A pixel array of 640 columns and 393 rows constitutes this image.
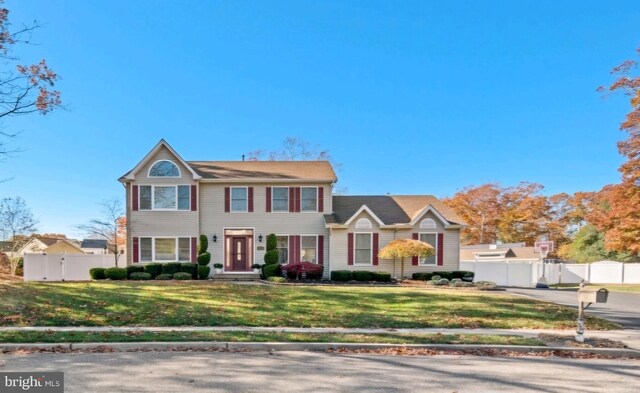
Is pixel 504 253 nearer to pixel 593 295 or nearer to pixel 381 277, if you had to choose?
pixel 381 277

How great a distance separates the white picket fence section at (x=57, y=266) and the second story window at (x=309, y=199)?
13.9 metres

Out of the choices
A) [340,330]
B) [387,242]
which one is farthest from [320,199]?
[340,330]

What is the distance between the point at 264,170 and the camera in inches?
880

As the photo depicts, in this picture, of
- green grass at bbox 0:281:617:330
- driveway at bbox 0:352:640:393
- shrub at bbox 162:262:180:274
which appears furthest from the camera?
shrub at bbox 162:262:180:274

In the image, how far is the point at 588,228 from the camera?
118ft

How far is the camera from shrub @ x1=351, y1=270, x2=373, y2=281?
19.4 metres

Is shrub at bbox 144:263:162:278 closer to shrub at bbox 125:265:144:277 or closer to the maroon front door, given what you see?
shrub at bbox 125:265:144:277

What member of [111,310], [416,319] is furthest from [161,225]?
[416,319]

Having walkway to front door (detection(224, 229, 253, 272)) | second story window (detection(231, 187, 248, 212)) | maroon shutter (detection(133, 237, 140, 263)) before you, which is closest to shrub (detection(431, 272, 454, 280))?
walkway to front door (detection(224, 229, 253, 272))

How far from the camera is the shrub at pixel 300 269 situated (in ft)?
64.2

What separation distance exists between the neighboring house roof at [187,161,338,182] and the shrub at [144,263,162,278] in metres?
5.48

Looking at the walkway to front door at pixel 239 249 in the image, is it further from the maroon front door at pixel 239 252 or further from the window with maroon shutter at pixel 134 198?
the window with maroon shutter at pixel 134 198

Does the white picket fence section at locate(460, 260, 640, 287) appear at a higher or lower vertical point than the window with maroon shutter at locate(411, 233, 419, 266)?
lower

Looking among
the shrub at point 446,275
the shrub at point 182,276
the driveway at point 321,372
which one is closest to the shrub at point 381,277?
the shrub at point 446,275
